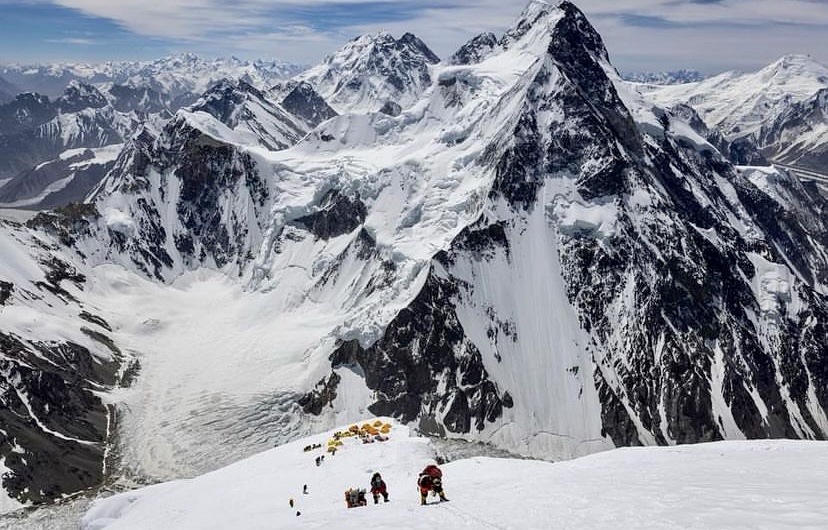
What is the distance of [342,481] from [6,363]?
164942mm

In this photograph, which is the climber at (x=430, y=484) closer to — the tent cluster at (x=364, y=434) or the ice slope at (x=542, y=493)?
the ice slope at (x=542, y=493)

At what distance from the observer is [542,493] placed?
41750mm

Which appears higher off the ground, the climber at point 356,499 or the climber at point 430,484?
the climber at point 430,484

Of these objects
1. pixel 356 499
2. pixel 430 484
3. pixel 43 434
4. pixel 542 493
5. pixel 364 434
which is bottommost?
pixel 43 434

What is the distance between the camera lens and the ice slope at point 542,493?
33.0 metres

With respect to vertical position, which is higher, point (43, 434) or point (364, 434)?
point (364, 434)

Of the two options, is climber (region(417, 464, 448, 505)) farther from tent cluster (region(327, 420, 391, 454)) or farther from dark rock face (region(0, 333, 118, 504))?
dark rock face (region(0, 333, 118, 504))

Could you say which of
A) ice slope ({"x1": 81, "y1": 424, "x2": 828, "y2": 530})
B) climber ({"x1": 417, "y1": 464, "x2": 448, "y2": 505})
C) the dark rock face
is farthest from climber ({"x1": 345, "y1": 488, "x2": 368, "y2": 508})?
the dark rock face

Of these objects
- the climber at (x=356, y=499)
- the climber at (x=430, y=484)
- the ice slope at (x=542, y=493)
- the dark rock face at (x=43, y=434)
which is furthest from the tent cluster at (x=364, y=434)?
the dark rock face at (x=43, y=434)

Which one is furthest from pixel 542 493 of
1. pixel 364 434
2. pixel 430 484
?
pixel 364 434

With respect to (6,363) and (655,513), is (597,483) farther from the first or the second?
(6,363)

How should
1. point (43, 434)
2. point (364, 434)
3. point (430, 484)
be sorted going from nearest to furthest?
point (430, 484), point (364, 434), point (43, 434)

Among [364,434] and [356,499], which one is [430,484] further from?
[364,434]

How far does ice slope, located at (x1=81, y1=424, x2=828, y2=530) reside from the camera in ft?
108
